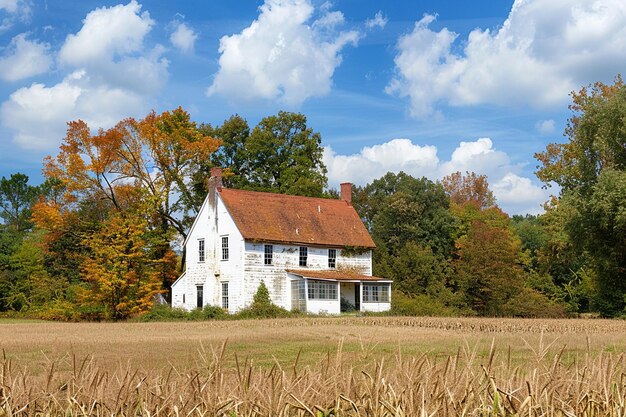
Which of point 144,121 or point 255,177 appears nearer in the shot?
point 144,121

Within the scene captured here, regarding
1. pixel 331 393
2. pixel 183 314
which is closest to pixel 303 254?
pixel 183 314

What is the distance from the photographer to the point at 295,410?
16.0 feet

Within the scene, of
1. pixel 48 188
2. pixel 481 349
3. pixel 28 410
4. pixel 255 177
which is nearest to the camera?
pixel 28 410

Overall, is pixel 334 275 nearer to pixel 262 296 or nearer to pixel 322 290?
pixel 322 290

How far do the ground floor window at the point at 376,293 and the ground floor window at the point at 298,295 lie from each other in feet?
16.1

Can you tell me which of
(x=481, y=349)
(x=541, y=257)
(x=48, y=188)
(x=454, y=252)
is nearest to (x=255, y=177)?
(x=454, y=252)

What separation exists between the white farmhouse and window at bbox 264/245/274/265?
0.22 feet

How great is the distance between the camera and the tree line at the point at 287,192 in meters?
43.6

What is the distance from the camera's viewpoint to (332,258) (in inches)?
2124

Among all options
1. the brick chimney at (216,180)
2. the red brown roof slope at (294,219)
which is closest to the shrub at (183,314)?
the red brown roof slope at (294,219)

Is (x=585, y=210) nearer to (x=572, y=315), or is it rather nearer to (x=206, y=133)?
(x=572, y=315)

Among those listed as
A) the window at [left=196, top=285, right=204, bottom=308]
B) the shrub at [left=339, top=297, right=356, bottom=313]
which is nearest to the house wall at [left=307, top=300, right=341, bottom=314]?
the shrub at [left=339, top=297, right=356, bottom=313]

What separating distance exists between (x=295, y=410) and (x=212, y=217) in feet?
157

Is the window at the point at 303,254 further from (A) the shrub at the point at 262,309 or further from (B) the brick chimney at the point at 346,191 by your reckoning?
(B) the brick chimney at the point at 346,191
